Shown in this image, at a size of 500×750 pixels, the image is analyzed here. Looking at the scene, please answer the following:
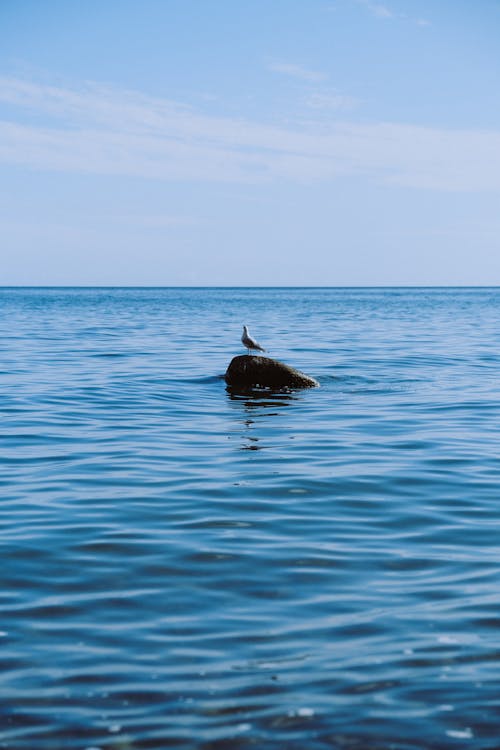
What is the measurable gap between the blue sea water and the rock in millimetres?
2576

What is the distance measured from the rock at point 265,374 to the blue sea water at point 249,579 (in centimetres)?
258

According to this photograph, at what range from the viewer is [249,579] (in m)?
6.57

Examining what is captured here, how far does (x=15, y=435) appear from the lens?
1260 centimetres

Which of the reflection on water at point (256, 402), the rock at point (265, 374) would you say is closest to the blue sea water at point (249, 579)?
the reflection on water at point (256, 402)

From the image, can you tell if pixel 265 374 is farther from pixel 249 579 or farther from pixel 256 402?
pixel 249 579

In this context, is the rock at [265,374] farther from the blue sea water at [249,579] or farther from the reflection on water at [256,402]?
the blue sea water at [249,579]

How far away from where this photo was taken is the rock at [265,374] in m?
17.5

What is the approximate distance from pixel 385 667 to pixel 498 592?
5.10 feet

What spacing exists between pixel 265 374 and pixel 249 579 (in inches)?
441

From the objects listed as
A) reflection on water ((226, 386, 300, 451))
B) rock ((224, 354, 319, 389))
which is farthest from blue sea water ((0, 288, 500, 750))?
rock ((224, 354, 319, 389))

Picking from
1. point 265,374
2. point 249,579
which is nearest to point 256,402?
point 265,374

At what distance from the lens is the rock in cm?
1752

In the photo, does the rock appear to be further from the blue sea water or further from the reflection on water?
the blue sea water

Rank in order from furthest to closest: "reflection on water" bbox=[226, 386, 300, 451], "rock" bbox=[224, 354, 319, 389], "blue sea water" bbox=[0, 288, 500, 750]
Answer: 1. "rock" bbox=[224, 354, 319, 389]
2. "reflection on water" bbox=[226, 386, 300, 451]
3. "blue sea water" bbox=[0, 288, 500, 750]
